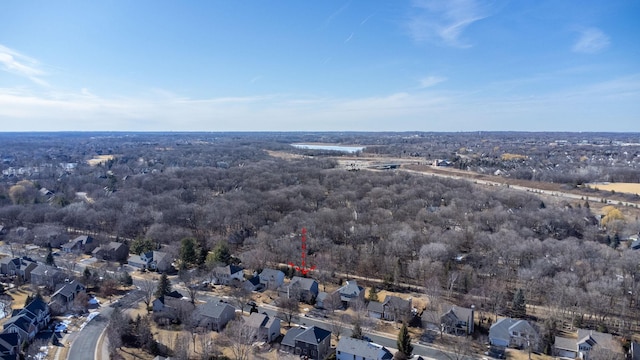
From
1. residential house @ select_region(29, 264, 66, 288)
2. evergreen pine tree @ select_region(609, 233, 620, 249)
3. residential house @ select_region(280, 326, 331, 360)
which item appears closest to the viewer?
residential house @ select_region(280, 326, 331, 360)

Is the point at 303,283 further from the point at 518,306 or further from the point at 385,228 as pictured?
the point at 385,228

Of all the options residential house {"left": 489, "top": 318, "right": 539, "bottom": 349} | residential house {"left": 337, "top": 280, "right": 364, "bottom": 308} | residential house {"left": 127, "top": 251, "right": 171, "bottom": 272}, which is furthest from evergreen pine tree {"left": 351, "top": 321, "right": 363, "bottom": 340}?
residential house {"left": 127, "top": 251, "right": 171, "bottom": 272}

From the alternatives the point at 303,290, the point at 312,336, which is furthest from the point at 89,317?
the point at 312,336

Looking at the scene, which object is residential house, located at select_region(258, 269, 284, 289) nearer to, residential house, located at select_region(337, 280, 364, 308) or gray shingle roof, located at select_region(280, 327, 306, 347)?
residential house, located at select_region(337, 280, 364, 308)

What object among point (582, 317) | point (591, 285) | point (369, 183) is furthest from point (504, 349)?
point (369, 183)

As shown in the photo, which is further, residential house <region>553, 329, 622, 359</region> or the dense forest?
the dense forest

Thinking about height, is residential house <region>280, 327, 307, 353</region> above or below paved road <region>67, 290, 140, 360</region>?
above

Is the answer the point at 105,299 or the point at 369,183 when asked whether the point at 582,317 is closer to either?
the point at 105,299
